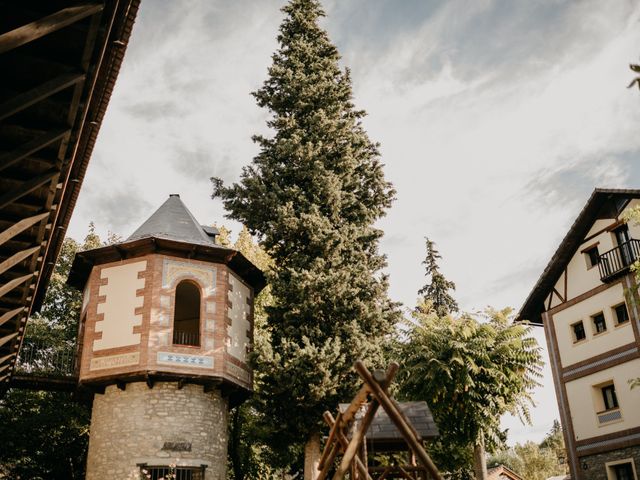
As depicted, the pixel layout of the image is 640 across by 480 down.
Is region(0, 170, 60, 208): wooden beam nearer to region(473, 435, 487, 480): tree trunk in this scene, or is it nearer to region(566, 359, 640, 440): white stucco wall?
region(473, 435, 487, 480): tree trunk

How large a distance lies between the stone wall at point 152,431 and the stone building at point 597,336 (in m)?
13.6

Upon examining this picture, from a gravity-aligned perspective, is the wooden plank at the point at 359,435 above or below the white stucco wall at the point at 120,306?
Result: below

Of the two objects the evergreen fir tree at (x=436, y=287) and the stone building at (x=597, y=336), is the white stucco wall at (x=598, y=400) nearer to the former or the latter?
the stone building at (x=597, y=336)

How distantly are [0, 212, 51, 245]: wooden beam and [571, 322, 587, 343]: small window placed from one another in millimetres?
21507

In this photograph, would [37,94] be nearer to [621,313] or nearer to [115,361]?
[115,361]

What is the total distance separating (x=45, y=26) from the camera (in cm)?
549

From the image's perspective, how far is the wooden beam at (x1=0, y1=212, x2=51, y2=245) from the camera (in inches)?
309

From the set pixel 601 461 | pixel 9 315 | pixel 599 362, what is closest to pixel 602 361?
pixel 599 362

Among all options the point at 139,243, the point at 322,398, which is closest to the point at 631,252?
the point at 322,398

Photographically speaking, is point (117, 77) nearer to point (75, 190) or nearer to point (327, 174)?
point (75, 190)

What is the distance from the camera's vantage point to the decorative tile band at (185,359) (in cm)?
1797

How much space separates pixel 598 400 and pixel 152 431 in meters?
16.0

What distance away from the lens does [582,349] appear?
79.5ft

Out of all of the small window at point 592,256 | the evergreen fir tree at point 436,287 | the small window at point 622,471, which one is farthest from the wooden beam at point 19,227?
the evergreen fir tree at point 436,287
